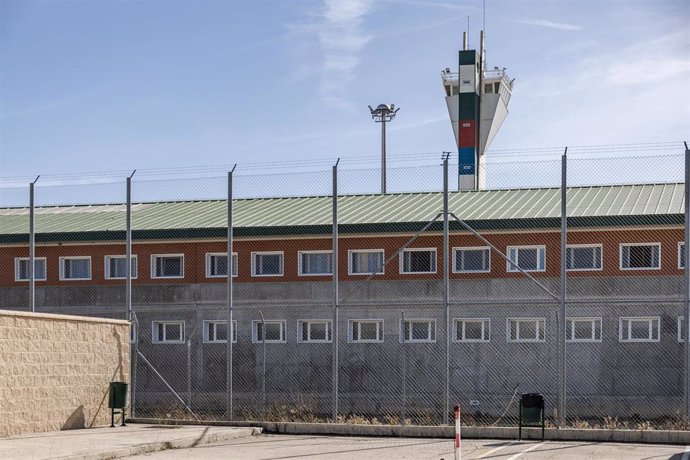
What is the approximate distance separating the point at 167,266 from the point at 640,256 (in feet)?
51.4

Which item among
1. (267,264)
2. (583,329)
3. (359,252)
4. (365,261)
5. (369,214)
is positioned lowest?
(583,329)

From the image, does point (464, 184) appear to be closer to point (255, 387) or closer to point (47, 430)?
point (255, 387)

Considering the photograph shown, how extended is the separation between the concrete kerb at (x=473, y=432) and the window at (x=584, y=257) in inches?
532

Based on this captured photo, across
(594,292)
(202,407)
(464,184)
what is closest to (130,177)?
(202,407)

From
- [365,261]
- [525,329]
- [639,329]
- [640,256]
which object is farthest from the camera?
[365,261]

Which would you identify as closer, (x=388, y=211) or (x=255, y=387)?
(x=255, y=387)

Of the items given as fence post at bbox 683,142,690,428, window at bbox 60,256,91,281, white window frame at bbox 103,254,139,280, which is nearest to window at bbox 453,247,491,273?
white window frame at bbox 103,254,139,280

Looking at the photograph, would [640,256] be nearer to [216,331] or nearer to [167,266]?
[216,331]

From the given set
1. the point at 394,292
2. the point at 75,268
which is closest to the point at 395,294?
the point at 394,292

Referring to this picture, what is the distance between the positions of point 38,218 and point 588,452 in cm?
2807

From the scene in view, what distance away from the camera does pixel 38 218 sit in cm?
4206

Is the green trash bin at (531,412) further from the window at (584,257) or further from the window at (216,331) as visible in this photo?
the window at (216,331)

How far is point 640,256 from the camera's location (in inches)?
1329

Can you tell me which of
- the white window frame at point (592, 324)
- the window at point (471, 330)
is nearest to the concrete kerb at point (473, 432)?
the white window frame at point (592, 324)
